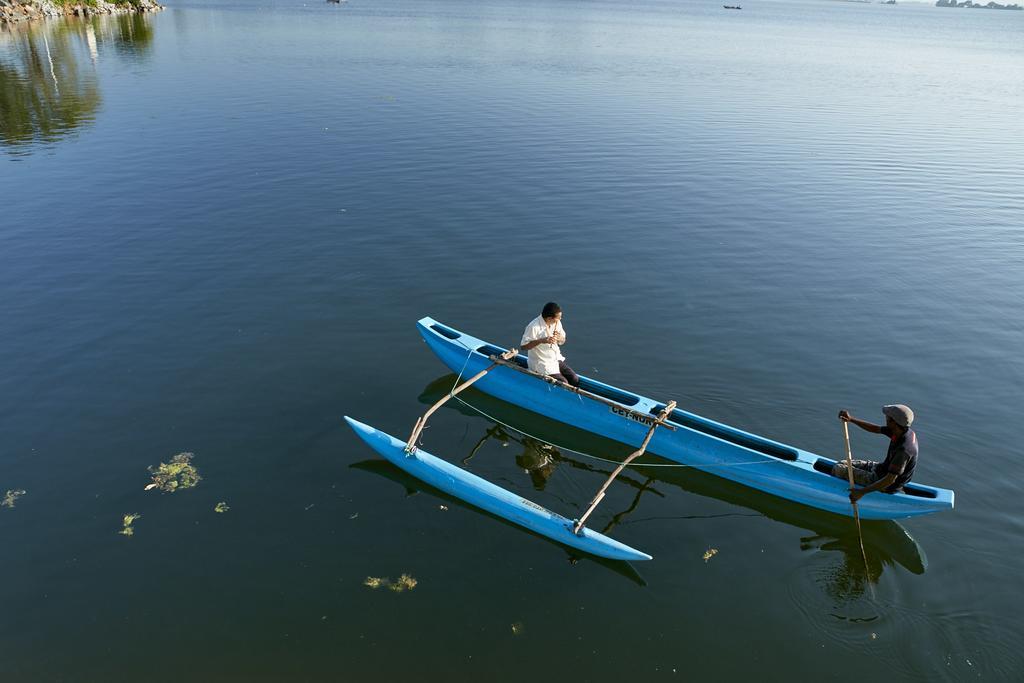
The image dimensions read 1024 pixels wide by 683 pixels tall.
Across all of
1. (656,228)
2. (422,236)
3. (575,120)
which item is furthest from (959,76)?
(422,236)

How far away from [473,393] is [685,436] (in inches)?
217

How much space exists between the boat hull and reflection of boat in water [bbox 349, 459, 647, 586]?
124 mm

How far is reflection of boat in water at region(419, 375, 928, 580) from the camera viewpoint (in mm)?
12531

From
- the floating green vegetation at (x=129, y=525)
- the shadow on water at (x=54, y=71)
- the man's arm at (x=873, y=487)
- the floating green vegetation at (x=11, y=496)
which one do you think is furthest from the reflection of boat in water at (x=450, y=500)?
the shadow on water at (x=54, y=71)

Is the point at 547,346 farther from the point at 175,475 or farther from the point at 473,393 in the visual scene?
A: the point at 175,475

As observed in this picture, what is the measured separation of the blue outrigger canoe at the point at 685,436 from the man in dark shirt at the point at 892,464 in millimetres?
236

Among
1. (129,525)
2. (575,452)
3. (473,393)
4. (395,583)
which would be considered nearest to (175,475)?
(129,525)

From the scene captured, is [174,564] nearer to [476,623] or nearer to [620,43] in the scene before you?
[476,623]

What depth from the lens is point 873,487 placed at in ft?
39.2

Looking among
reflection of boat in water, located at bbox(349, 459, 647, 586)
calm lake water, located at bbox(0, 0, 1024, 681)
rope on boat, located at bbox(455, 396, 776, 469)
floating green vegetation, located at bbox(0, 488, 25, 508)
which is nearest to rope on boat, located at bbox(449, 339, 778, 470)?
rope on boat, located at bbox(455, 396, 776, 469)

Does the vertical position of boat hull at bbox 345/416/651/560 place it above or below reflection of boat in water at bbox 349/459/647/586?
above

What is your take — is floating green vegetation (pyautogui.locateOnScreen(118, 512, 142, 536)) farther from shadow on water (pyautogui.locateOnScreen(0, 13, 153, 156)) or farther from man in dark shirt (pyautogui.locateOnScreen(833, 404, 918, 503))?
shadow on water (pyautogui.locateOnScreen(0, 13, 153, 156))

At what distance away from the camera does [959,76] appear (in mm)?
65250

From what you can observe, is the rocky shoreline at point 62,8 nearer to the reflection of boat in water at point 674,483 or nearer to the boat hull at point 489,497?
the reflection of boat in water at point 674,483
